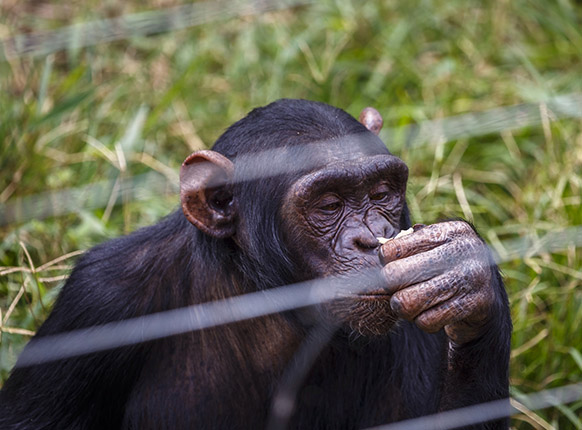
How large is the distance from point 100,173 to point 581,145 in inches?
133

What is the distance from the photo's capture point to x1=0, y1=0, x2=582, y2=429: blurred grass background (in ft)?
16.5

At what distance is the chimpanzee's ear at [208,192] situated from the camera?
143 inches

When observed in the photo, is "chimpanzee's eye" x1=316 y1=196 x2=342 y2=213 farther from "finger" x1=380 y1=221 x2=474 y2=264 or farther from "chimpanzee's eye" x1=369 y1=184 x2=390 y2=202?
"finger" x1=380 y1=221 x2=474 y2=264

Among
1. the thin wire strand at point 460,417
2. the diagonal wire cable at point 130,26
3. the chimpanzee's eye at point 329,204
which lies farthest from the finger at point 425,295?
the diagonal wire cable at point 130,26

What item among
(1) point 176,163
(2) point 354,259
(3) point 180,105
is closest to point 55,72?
(3) point 180,105

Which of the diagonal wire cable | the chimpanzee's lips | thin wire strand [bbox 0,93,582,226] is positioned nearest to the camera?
the chimpanzee's lips

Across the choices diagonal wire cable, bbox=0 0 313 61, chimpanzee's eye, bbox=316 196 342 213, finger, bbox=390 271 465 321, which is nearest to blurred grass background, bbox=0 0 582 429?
diagonal wire cable, bbox=0 0 313 61

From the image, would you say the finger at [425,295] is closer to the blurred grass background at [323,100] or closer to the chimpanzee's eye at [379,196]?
the chimpanzee's eye at [379,196]

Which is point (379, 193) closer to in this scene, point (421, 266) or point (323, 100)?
point (421, 266)

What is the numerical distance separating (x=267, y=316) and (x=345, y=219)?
671 mm

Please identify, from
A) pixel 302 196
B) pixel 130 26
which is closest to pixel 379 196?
pixel 302 196

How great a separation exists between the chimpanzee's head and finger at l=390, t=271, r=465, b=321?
0.96 ft

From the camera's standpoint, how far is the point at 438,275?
3.02 meters

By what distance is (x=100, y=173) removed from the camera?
598 cm
